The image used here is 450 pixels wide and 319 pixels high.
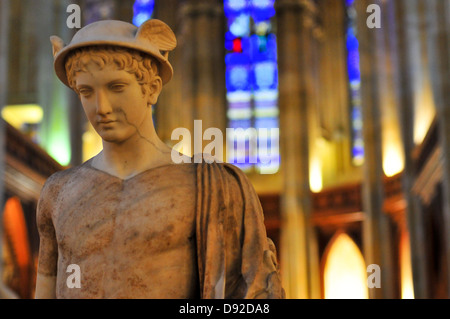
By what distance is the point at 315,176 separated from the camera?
969 inches

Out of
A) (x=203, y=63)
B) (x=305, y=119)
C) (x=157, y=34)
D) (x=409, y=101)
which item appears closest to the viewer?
(x=157, y=34)

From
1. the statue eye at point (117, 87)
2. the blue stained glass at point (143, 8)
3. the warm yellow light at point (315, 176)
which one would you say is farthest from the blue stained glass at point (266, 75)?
the statue eye at point (117, 87)

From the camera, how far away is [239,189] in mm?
3469

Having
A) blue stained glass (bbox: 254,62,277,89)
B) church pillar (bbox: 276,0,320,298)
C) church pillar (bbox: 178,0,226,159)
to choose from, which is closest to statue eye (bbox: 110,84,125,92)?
church pillar (bbox: 276,0,320,298)

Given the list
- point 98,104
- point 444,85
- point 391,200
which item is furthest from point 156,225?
point 391,200

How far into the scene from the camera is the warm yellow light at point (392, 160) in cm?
1888

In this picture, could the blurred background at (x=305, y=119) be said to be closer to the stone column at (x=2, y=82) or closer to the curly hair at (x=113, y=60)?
the stone column at (x=2, y=82)

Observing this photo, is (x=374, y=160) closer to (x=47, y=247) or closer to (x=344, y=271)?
(x=344, y=271)

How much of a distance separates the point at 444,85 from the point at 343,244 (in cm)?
1112

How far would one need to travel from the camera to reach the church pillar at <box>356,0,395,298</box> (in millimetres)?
18953

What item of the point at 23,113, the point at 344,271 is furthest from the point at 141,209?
the point at 344,271

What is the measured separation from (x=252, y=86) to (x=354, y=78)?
2.81m

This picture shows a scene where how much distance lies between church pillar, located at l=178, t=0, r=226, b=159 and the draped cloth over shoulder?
21.6 m
